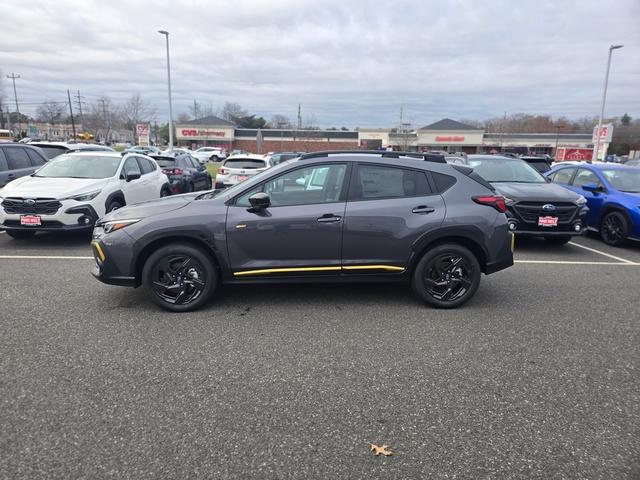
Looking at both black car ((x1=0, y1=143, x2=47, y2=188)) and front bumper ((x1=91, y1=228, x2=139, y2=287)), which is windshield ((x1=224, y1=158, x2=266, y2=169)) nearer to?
black car ((x1=0, y1=143, x2=47, y2=188))

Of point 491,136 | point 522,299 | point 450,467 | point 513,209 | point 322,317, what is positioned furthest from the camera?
point 491,136

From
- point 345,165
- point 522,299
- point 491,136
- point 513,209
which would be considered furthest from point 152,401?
point 491,136

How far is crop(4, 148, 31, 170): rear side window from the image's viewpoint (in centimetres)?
1031

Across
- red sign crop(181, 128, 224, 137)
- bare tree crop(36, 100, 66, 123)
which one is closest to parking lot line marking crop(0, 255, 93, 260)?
red sign crop(181, 128, 224, 137)

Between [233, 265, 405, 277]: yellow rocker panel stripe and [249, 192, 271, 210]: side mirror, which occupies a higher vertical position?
[249, 192, 271, 210]: side mirror

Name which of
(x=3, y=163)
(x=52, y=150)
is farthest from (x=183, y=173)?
(x=3, y=163)

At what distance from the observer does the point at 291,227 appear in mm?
4664

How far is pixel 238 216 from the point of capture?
467 centimetres

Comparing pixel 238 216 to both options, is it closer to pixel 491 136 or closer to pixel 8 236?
pixel 8 236

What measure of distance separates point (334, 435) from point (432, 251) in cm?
263

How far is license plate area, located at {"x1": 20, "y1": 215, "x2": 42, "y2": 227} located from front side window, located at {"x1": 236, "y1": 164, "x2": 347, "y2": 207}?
450 centimetres

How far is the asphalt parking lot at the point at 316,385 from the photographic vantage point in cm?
256

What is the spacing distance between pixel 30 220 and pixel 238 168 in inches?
291

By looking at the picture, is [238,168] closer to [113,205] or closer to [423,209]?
[113,205]
